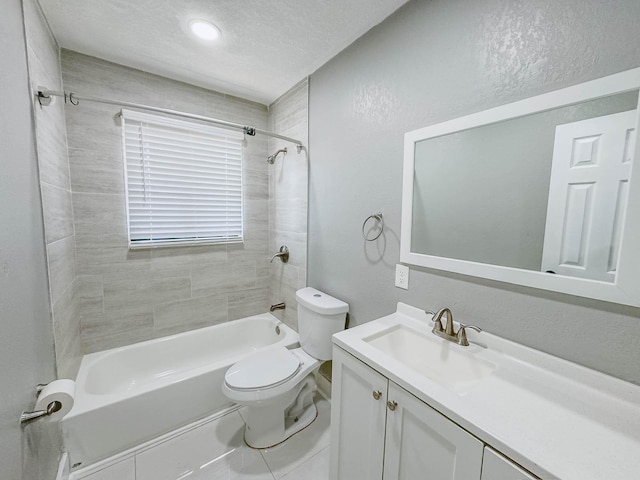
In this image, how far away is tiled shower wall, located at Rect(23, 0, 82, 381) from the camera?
3.96 ft

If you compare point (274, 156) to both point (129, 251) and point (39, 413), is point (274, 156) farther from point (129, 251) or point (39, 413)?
point (39, 413)

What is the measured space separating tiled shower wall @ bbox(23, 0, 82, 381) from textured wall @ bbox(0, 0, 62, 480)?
10 centimetres

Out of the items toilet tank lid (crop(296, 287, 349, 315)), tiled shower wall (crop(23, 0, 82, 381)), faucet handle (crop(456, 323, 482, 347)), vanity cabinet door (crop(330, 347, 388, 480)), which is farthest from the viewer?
toilet tank lid (crop(296, 287, 349, 315))

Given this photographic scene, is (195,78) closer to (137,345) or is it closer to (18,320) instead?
(18,320)

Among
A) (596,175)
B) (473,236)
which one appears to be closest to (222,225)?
(473,236)

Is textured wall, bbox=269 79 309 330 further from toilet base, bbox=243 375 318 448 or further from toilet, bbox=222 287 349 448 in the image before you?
toilet base, bbox=243 375 318 448

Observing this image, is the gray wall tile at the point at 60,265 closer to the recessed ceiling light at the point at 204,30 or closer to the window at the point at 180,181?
the window at the point at 180,181

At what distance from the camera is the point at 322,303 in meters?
1.68

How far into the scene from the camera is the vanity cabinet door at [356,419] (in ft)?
3.09

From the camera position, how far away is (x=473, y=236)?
111cm

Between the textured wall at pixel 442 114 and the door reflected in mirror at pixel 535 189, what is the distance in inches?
4.2

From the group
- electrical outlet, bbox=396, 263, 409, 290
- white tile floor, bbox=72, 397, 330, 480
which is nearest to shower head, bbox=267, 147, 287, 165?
electrical outlet, bbox=396, 263, 409, 290

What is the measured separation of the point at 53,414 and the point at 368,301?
4.82 ft

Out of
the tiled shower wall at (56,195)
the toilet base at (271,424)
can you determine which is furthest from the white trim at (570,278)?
the tiled shower wall at (56,195)
